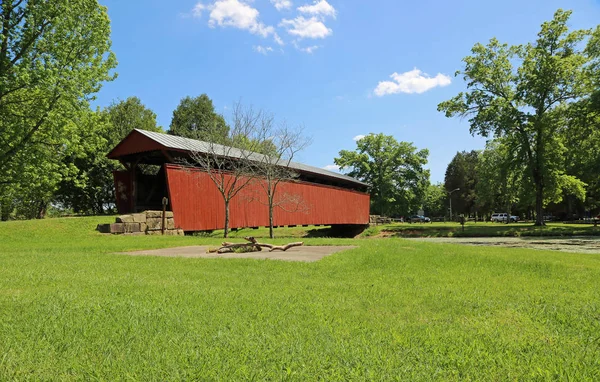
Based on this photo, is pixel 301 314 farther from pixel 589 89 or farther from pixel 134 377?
pixel 589 89

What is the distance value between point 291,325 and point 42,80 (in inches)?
631

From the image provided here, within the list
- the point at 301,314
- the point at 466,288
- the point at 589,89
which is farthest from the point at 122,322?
the point at 589,89

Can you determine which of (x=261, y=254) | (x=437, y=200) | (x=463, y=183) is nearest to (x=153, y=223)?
(x=261, y=254)

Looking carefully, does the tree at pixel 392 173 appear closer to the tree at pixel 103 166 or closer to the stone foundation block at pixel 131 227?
the tree at pixel 103 166

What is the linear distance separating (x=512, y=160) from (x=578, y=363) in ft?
103

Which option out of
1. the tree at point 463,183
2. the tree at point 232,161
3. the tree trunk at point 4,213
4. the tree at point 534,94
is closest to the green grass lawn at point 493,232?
the tree at point 534,94

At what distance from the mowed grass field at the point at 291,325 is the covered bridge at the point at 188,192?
10.2 meters

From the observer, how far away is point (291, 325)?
3299 millimetres

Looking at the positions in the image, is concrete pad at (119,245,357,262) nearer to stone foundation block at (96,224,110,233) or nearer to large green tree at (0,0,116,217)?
stone foundation block at (96,224,110,233)

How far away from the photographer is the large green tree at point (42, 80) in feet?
51.3

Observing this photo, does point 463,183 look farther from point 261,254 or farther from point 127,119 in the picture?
point 261,254

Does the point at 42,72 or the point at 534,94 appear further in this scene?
the point at 534,94

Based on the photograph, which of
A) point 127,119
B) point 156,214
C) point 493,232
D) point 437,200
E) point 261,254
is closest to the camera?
point 261,254

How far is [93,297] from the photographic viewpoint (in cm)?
407
